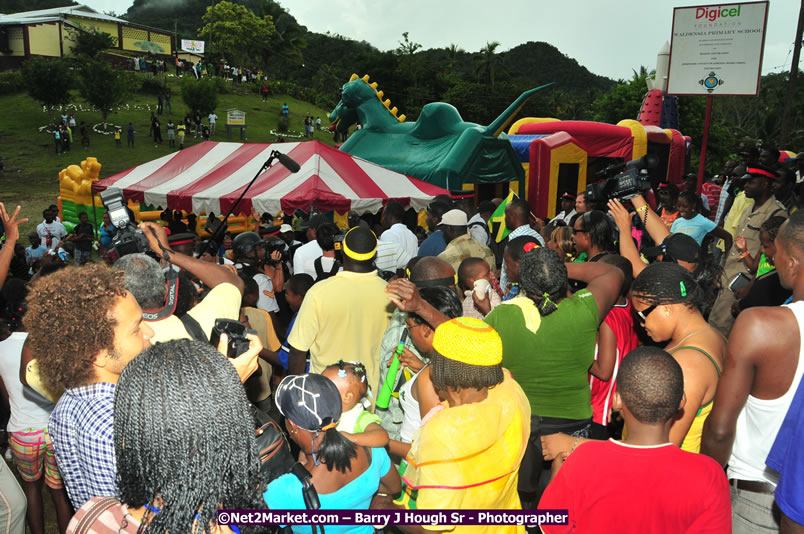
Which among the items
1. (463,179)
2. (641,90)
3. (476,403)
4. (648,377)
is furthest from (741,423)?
(641,90)

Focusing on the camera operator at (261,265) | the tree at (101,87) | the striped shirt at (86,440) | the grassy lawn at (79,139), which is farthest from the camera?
the tree at (101,87)

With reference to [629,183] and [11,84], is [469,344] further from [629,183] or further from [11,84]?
[11,84]

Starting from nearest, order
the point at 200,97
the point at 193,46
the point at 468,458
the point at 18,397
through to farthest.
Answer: the point at 468,458
the point at 18,397
the point at 200,97
the point at 193,46

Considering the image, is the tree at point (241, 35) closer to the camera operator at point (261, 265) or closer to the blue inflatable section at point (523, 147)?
the blue inflatable section at point (523, 147)

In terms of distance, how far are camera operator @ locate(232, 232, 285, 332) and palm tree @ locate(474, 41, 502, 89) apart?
191ft

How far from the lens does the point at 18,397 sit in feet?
11.1

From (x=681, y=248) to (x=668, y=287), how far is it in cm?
145

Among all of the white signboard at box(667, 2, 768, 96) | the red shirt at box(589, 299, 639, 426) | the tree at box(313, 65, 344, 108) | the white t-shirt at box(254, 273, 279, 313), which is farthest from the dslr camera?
the tree at box(313, 65, 344, 108)

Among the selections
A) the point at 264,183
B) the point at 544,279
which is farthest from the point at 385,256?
the point at 264,183

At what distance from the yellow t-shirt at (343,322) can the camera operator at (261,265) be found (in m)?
1.79

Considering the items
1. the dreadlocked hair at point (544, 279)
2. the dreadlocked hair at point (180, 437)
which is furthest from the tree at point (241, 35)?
the dreadlocked hair at point (180, 437)

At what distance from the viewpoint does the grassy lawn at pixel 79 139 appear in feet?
79.7

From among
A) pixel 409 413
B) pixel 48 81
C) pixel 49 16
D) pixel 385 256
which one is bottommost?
pixel 409 413

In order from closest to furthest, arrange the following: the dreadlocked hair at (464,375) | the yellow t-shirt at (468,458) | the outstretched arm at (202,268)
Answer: the yellow t-shirt at (468,458) < the dreadlocked hair at (464,375) < the outstretched arm at (202,268)
